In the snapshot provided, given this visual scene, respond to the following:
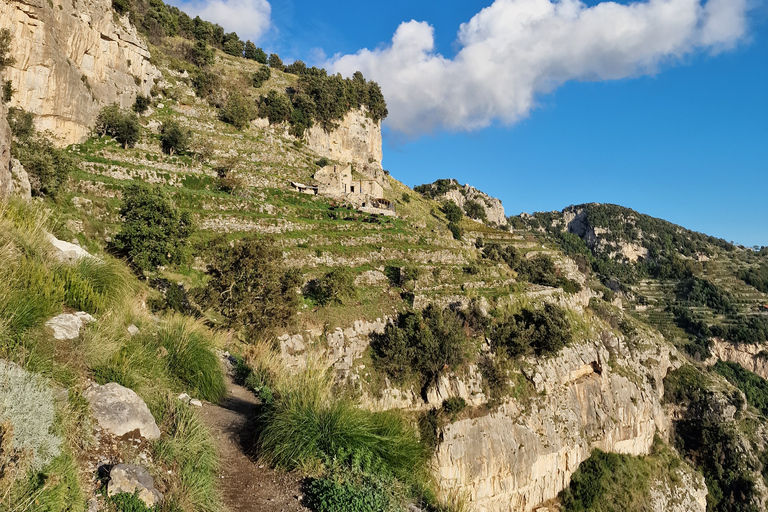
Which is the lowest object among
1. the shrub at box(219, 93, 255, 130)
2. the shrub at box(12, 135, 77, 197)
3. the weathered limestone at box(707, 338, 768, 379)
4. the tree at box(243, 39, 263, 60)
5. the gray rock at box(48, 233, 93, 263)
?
the gray rock at box(48, 233, 93, 263)

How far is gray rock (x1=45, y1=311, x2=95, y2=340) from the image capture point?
A: 4.70 meters

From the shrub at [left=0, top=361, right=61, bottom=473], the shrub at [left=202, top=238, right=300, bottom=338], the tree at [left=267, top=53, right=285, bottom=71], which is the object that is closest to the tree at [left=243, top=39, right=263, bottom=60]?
A: the tree at [left=267, top=53, right=285, bottom=71]

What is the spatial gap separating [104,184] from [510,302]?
2894 centimetres

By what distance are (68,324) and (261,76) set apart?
62394mm

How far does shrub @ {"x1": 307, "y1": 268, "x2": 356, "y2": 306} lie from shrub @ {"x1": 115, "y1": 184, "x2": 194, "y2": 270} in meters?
7.81

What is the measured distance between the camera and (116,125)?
3039cm

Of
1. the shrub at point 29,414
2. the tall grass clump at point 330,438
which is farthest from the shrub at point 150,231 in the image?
the shrub at point 29,414

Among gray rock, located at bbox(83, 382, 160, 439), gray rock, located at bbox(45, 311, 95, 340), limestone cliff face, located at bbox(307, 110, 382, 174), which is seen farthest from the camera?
limestone cliff face, located at bbox(307, 110, 382, 174)

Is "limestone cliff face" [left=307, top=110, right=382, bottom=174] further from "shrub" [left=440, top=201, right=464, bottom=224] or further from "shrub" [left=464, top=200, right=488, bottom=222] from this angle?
"shrub" [left=464, top=200, right=488, bottom=222]

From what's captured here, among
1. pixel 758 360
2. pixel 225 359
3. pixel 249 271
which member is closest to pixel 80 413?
pixel 225 359

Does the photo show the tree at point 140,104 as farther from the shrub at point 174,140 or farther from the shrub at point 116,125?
A: the shrub at point 116,125

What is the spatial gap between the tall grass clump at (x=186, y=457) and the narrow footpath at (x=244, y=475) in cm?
24

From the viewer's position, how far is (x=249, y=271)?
616 inches

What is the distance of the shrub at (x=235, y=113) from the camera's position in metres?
44.7
